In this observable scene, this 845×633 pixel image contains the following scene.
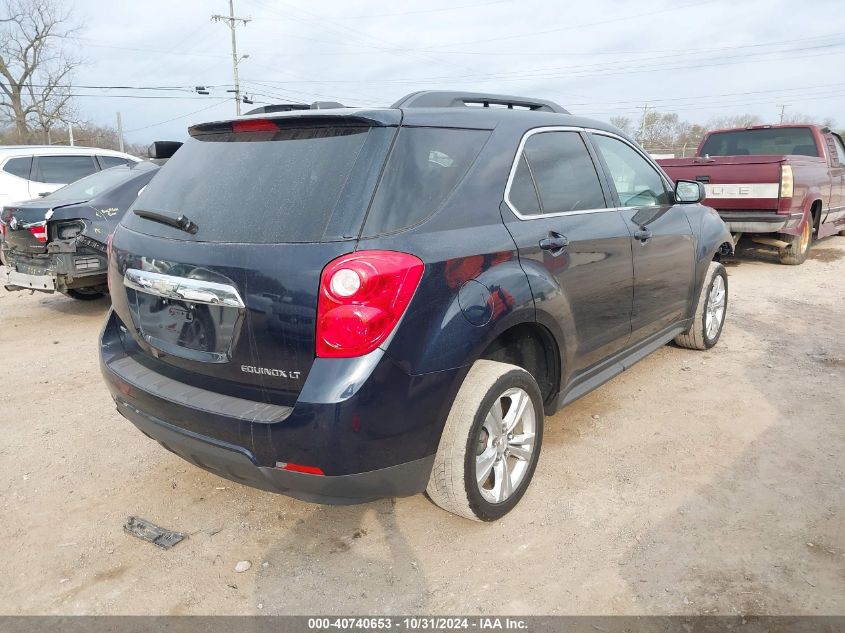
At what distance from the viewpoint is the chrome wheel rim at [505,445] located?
2.68 m

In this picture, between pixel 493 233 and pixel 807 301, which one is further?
pixel 807 301

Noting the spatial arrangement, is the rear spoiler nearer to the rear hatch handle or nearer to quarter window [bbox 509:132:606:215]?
the rear hatch handle

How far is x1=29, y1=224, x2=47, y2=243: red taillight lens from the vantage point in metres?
6.12

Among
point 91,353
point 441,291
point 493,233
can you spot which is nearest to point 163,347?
point 441,291

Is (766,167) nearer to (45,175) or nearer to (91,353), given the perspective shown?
(91,353)

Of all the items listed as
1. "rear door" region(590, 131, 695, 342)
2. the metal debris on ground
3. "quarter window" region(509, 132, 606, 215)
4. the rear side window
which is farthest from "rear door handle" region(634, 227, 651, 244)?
the rear side window

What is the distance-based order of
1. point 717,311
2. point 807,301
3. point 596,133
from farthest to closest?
point 807,301 < point 717,311 < point 596,133

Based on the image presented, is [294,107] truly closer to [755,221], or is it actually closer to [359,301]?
[359,301]

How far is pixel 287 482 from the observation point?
226cm

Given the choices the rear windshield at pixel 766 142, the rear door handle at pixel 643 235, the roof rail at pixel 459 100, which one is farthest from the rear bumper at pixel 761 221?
the roof rail at pixel 459 100

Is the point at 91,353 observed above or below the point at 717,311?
below

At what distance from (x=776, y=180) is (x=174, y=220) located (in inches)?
297

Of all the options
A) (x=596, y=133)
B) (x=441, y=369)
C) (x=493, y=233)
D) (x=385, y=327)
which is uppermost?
(x=596, y=133)

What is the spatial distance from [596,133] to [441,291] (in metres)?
1.92
